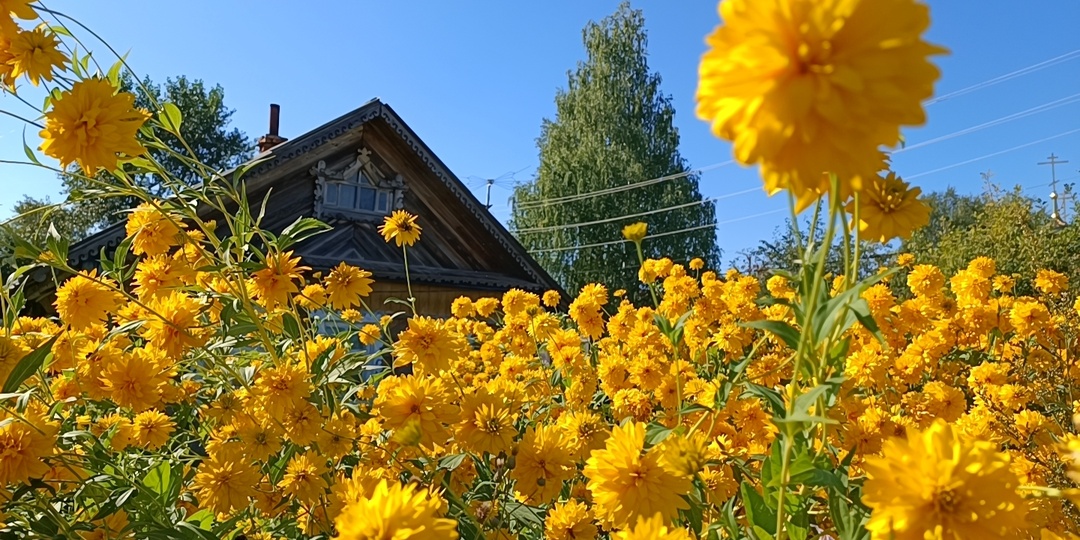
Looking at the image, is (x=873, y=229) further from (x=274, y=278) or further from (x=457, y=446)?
(x=274, y=278)

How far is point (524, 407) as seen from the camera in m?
1.90

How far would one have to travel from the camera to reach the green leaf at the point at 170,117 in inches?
57.6

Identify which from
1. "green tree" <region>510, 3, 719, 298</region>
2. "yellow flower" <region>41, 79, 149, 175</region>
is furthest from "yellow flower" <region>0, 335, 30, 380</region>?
"green tree" <region>510, 3, 719, 298</region>

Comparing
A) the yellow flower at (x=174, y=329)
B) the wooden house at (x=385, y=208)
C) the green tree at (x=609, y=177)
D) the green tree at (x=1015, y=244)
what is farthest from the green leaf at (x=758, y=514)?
the green tree at (x=609, y=177)

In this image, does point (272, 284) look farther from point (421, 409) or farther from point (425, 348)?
point (421, 409)

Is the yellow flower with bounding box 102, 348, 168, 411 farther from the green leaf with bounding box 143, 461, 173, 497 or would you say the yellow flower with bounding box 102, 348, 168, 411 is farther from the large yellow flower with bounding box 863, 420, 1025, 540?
the large yellow flower with bounding box 863, 420, 1025, 540

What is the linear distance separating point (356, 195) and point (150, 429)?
713 cm

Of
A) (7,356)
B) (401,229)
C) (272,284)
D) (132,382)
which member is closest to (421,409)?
(272,284)

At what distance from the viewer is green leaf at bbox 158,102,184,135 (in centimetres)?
146

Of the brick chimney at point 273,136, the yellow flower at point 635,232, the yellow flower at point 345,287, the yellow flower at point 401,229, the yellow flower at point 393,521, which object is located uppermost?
the brick chimney at point 273,136

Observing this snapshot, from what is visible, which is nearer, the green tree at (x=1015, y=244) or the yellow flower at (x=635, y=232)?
the yellow flower at (x=635, y=232)

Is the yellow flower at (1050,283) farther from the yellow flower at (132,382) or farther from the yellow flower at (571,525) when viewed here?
the yellow flower at (132,382)

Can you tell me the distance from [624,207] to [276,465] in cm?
1896

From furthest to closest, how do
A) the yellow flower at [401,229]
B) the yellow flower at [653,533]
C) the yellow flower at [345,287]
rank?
the yellow flower at [401,229]
the yellow flower at [345,287]
the yellow flower at [653,533]
